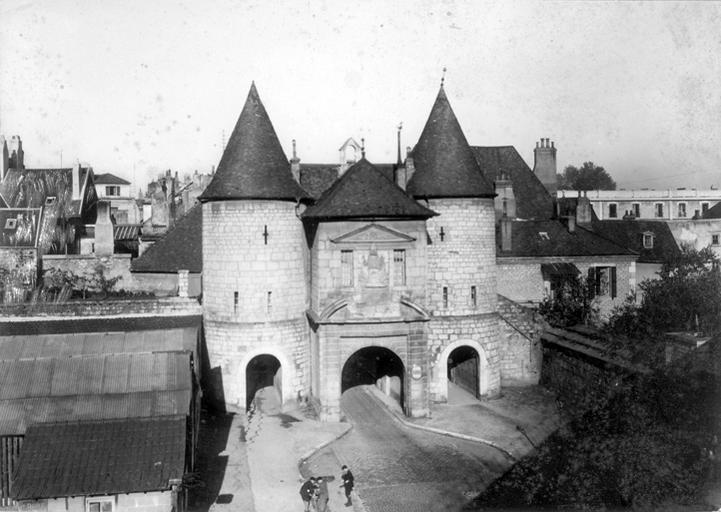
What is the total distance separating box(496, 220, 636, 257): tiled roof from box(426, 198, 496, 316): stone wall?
9.24 metres

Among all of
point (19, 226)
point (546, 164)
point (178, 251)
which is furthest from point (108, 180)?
point (546, 164)

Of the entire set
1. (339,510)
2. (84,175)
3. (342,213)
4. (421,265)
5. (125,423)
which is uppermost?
(84,175)

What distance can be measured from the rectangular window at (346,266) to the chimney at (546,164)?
28.2 meters

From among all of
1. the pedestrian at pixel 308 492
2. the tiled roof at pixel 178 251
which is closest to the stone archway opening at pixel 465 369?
the pedestrian at pixel 308 492

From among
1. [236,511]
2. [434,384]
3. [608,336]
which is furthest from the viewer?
[434,384]

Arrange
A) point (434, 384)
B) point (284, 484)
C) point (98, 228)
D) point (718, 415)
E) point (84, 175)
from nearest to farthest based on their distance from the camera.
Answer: point (718, 415)
point (284, 484)
point (434, 384)
point (98, 228)
point (84, 175)

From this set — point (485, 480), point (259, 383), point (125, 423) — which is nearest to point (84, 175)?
point (259, 383)

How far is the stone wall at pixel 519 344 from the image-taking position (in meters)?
32.5

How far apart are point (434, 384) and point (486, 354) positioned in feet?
9.17

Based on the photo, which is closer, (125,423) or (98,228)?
(125,423)

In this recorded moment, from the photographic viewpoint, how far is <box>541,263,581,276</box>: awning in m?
38.9

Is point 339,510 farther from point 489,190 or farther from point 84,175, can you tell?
point 84,175

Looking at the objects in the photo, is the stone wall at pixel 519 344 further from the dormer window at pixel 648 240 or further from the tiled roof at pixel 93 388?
the dormer window at pixel 648 240

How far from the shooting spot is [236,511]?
19141 millimetres
